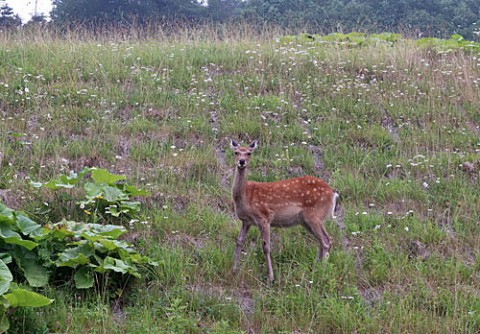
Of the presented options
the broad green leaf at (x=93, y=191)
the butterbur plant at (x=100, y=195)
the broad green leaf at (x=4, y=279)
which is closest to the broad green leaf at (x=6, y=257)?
the broad green leaf at (x=4, y=279)

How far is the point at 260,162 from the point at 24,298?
4.46 m

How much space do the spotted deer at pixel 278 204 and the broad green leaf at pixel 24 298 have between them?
2119 millimetres

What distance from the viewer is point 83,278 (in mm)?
5934

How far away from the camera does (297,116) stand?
10172mm

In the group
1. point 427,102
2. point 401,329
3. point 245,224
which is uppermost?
point 427,102

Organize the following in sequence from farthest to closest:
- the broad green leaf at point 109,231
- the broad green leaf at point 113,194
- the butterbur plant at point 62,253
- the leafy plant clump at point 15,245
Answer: the broad green leaf at point 113,194, the broad green leaf at point 109,231, the butterbur plant at point 62,253, the leafy plant clump at point 15,245

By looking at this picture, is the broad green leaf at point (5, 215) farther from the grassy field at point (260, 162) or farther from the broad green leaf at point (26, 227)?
the grassy field at point (260, 162)

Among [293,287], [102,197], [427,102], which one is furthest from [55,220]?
[427,102]

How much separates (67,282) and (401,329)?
9.84ft

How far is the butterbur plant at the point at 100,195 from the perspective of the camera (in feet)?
23.6

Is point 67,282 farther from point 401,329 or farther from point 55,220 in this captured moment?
point 401,329

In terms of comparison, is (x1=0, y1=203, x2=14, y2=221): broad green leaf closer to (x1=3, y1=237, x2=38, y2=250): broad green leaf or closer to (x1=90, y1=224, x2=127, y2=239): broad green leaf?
(x1=3, y1=237, x2=38, y2=250): broad green leaf

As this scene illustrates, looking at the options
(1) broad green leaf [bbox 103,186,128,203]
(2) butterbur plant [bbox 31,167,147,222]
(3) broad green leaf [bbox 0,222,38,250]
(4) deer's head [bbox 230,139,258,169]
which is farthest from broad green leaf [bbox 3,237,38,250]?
(4) deer's head [bbox 230,139,258,169]

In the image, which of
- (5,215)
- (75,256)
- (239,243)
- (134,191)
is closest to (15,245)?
(5,215)
